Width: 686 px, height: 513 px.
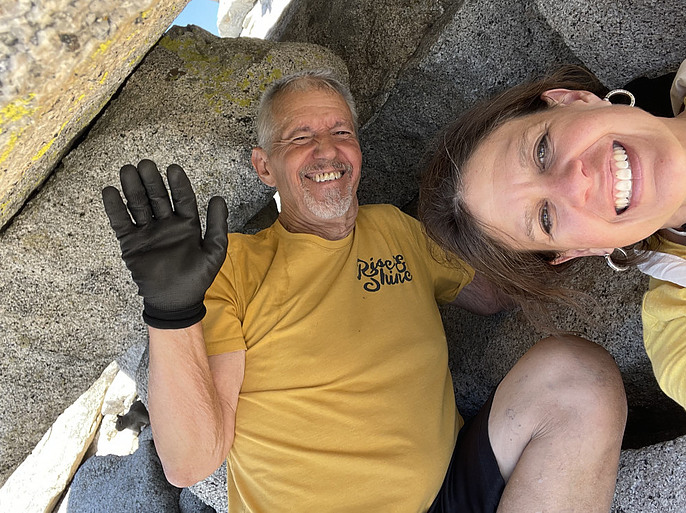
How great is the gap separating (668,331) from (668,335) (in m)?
0.01

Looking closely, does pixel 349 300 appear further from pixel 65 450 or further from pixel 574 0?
pixel 65 450

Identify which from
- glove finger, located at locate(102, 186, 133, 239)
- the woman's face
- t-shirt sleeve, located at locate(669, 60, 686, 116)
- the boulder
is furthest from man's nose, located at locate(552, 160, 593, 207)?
the boulder

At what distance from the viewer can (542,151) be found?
1.52 meters

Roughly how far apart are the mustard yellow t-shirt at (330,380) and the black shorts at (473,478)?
5cm

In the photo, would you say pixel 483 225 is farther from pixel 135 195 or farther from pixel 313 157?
pixel 135 195

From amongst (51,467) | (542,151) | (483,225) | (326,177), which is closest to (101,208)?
(326,177)

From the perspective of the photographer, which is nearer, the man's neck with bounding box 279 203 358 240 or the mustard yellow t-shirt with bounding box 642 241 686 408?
the mustard yellow t-shirt with bounding box 642 241 686 408

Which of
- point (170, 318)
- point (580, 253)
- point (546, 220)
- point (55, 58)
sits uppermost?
point (55, 58)

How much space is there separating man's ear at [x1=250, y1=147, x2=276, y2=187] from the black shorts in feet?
4.07

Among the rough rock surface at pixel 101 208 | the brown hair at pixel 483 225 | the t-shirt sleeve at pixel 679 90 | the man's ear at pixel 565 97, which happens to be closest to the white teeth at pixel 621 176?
the man's ear at pixel 565 97

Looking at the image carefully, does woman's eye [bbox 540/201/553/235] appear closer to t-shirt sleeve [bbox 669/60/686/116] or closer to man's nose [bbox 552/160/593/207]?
man's nose [bbox 552/160/593/207]

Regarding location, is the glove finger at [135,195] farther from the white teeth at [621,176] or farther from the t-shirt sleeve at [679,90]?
the t-shirt sleeve at [679,90]

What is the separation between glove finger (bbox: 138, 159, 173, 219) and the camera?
1.62 m

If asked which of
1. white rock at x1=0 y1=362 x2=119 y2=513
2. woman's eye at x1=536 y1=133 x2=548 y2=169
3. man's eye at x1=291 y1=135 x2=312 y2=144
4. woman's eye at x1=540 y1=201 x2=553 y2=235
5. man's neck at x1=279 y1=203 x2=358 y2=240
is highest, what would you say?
man's eye at x1=291 y1=135 x2=312 y2=144
